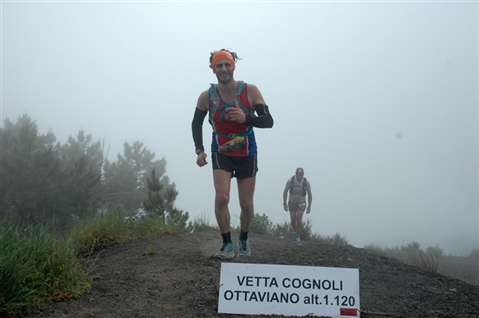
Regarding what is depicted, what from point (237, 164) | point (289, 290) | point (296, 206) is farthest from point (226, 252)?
point (296, 206)

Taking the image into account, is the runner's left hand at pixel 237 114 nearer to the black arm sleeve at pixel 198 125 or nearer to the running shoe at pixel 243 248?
the black arm sleeve at pixel 198 125

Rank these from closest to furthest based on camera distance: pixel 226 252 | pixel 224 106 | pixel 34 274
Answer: pixel 34 274 → pixel 224 106 → pixel 226 252

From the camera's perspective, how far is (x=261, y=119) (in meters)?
4.83

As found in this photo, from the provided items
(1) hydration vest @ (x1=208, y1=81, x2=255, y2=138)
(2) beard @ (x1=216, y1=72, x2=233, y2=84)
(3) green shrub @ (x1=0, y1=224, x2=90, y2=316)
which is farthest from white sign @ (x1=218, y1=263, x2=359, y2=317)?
(2) beard @ (x1=216, y1=72, x2=233, y2=84)

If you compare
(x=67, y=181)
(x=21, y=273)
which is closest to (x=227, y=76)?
(x=21, y=273)

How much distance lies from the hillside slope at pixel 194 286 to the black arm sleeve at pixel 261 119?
4.80 ft

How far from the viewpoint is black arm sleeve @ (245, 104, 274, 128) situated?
4793 millimetres

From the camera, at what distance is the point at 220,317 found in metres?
3.52

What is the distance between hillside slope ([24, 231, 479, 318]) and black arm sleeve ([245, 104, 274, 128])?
1.46m

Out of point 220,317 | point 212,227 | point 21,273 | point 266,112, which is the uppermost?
point 266,112

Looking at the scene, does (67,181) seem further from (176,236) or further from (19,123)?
(176,236)

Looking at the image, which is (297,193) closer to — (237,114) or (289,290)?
(237,114)

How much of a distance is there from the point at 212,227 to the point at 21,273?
6729mm

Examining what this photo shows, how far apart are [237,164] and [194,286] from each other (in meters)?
1.43
